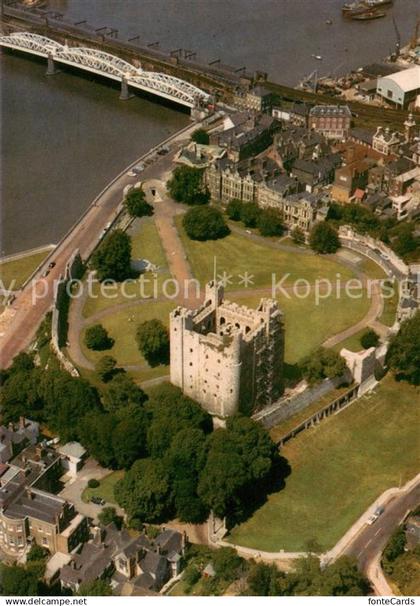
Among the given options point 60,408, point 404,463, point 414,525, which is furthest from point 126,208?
point 414,525

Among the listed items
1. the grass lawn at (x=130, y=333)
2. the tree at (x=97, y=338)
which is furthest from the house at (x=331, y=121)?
the tree at (x=97, y=338)

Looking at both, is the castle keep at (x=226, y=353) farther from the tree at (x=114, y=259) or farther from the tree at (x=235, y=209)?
the tree at (x=235, y=209)

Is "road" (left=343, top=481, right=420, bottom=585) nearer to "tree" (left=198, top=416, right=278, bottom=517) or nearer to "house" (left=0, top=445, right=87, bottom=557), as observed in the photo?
"tree" (left=198, top=416, right=278, bottom=517)

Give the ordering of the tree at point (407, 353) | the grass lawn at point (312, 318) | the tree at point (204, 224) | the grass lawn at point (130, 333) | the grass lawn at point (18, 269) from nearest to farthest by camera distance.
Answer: the tree at point (407, 353) < the grass lawn at point (130, 333) < the grass lawn at point (312, 318) < the grass lawn at point (18, 269) < the tree at point (204, 224)

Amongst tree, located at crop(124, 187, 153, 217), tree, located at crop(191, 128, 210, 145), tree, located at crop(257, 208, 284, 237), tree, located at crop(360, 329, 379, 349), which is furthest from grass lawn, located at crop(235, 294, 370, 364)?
tree, located at crop(191, 128, 210, 145)

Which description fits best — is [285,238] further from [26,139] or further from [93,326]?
[26,139]
